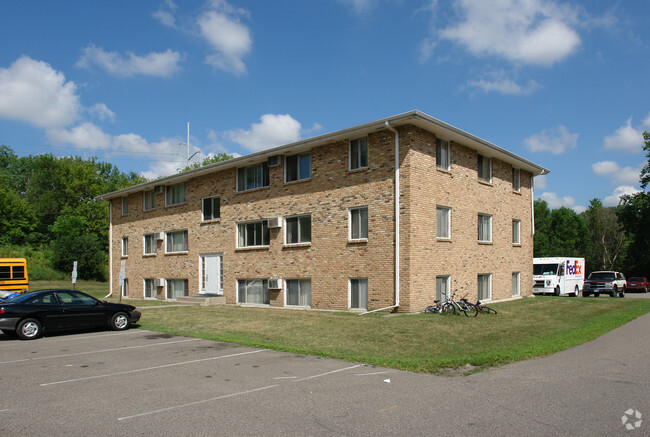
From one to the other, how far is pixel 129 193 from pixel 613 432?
32175mm

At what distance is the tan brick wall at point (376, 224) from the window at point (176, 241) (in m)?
0.72

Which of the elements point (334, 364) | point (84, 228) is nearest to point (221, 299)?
point (334, 364)

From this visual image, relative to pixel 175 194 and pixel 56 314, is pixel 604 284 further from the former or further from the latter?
pixel 56 314

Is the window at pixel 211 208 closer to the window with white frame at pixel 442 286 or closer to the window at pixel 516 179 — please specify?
the window with white frame at pixel 442 286

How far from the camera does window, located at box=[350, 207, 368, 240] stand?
60.6ft

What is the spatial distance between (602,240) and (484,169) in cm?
4978

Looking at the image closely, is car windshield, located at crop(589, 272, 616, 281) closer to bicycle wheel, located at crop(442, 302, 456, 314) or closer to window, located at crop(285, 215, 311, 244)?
bicycle wheel, located at crop(442, 302, 456, 314)

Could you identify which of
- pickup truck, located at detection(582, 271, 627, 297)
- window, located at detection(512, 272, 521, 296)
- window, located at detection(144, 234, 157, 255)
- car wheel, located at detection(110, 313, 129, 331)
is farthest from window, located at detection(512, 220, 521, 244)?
window, located at detection(144, 234, 157, 255)

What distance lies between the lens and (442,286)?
19047mm

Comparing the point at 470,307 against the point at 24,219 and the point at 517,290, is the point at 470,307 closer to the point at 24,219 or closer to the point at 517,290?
the point at 517,290

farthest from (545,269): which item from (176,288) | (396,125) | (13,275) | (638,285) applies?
(13,275)

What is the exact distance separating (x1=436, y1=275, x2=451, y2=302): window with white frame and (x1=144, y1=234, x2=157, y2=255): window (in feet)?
60.0

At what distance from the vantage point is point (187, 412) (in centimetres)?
612

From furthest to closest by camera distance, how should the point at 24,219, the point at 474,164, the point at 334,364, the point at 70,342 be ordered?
1. the point at 24,219
2. the point at 474,164
3. the point at 70,342
4. the point at 334,364
